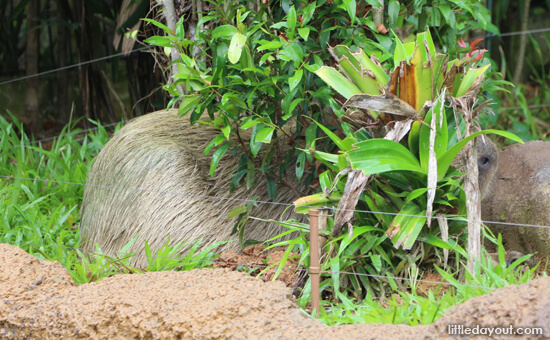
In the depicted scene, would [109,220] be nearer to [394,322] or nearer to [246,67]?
[246,67]

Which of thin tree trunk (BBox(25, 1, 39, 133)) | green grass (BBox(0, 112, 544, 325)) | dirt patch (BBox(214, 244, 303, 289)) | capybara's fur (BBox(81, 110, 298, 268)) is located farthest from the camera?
thin tree trunk (BBox(25, 1, 39, 133))

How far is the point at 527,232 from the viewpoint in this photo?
2652 millimetres

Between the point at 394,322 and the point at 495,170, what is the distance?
4.02 feet

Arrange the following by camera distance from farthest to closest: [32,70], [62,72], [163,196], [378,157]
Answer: [62,72] < [32,70] < [163,196] < [378,157]

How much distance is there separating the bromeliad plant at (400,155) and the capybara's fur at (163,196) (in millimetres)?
737

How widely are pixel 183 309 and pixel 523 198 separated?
67.4 inches

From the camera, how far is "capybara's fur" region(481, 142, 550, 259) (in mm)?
2619

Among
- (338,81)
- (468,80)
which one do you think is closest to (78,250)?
(338,81)

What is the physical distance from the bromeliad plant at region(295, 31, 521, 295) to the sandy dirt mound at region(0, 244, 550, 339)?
1.36 feet

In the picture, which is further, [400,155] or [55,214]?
[55,214]

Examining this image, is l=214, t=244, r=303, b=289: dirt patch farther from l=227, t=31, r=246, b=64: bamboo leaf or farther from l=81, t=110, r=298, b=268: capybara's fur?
l=227, t=31, r=246, b=64: bamboo leaf

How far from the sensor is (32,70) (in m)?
5.76

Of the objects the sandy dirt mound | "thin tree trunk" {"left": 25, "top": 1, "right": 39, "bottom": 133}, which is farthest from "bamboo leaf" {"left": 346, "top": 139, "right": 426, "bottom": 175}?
"thin tree trunk" {"left": 25, "top": 1, "right": 39, "bottom": 133}

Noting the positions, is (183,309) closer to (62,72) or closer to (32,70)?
(32,70)
